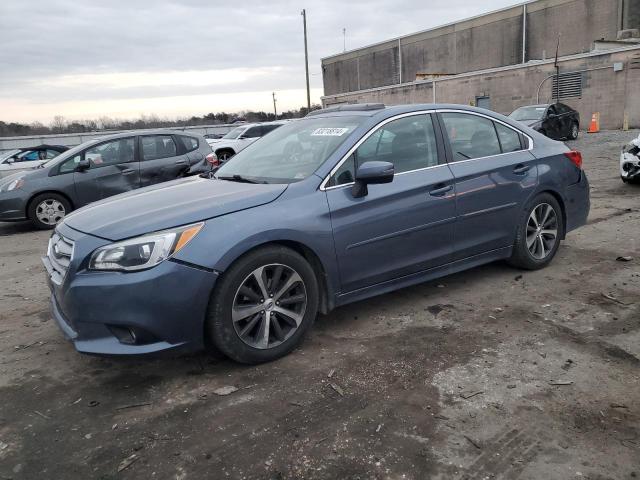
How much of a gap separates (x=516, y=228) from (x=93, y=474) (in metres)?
3.86

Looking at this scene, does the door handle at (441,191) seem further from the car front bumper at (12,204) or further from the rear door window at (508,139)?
the car front bumper at (12,204)

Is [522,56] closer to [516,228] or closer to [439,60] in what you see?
[439,60]

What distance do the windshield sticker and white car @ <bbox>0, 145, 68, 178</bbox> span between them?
521 inches

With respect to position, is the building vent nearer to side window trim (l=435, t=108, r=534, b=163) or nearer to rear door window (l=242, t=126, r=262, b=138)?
rear door window (l=242, t=126, r=262, b=138)

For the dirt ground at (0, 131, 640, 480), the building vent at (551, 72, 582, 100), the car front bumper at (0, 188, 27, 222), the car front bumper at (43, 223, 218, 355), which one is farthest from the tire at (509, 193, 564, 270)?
the building vent at (551, 72, 582, 100)

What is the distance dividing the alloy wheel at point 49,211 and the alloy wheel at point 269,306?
698cm

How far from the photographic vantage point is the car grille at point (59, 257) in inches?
131

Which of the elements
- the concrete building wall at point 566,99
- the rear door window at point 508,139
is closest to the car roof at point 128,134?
the rear door window at point 508,139

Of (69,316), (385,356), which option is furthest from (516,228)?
(69,316)

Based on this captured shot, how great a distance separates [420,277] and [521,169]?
150cm

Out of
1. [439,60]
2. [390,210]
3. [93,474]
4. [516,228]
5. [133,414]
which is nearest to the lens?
[93,474]

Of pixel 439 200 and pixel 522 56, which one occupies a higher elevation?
pixel 522 56

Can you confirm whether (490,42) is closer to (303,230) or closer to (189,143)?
(189,143)

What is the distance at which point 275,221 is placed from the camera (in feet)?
11.2
